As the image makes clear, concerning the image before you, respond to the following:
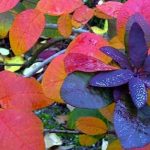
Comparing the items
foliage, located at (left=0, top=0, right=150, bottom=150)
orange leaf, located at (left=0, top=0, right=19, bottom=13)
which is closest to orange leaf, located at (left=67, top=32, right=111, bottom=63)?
foliage, located at (left=0, top=0, right=150, bottom=150)

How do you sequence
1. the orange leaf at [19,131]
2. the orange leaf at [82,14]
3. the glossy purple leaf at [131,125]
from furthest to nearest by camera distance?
the orange leaf at [82,14] < the orange leaf at [19,131] < the glossy purple leaf at [131,125]

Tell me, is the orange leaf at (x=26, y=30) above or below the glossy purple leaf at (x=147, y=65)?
below

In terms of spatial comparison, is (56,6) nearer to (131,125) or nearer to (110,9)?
(110,9)

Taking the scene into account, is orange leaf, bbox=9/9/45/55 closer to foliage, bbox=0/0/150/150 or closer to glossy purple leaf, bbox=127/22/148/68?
foliage, bbox=0/0/150/150

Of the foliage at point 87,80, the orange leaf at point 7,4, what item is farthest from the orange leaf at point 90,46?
the orange leaf at point 7,4

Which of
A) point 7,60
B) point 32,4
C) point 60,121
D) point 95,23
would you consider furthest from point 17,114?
point 95,23

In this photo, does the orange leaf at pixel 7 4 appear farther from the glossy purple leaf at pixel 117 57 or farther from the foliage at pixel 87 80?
the glossy purple leaf at pixel 117 57

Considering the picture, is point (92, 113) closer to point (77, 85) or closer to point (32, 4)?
point (32, 4)

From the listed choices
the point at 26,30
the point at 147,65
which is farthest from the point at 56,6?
the point at 147,65
